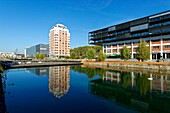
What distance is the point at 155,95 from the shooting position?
25844 millimetres

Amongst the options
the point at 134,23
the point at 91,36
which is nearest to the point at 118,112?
the point at 134,23

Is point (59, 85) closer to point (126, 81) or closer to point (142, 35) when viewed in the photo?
point (126, 81)

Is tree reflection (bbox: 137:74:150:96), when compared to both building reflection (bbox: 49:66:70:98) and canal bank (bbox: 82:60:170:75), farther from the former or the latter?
canal bank (bbox: 82:60:170:75)

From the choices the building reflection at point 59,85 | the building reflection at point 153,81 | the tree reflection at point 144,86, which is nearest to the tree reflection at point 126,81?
the building reflection at point 153,81

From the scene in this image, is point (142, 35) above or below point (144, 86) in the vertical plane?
above

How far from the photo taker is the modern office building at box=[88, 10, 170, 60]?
3177 inches

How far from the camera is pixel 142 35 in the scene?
90438 mm

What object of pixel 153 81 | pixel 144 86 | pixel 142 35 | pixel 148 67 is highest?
pixel 142 35

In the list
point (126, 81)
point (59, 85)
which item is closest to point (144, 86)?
point (126, 81)

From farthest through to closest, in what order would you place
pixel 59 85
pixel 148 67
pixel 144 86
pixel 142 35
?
pixel 142 35 → pixel 148 67 → pixel 59 85 → pixel 144 86

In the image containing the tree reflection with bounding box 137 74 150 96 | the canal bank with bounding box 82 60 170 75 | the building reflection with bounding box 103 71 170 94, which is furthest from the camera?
the canal bank with bounding box 82 60 170 75

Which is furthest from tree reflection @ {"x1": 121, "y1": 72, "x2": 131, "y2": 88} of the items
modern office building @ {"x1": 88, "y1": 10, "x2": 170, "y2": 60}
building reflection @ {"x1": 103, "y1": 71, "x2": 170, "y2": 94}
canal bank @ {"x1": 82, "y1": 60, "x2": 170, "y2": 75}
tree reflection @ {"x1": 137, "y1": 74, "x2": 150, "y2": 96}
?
modern office building @ {"x1": 88, "y1": 10, "x2": 170, "y2": 60}

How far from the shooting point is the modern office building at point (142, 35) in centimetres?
8069

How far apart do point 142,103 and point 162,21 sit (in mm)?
70763
